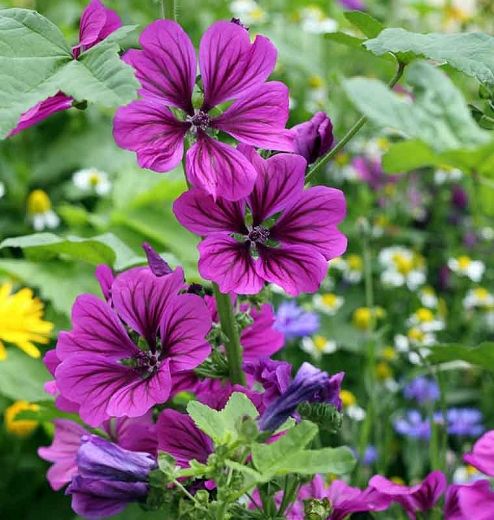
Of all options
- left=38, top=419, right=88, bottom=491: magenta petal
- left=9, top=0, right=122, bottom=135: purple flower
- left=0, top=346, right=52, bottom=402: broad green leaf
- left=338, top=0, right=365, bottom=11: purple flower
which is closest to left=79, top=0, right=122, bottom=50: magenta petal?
left=9, top=0, right=122, bottom=135: purple flower

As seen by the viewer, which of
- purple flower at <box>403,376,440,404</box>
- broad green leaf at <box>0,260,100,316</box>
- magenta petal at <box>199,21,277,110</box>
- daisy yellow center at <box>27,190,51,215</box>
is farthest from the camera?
daisy yellow center at <box>27,190,51,215</box>

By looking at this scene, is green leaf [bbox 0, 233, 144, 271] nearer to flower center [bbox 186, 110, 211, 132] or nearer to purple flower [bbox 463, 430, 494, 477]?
flower center [bbox 186, 110, 211, 132]

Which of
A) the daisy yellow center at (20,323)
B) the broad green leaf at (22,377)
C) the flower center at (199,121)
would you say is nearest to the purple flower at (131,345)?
the flower center at (199,121)

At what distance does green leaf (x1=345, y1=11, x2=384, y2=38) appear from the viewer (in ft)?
2.36

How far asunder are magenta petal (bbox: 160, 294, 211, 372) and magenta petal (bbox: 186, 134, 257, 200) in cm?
9

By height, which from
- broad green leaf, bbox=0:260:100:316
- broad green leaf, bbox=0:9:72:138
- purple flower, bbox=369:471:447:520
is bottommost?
broad green leaf, bbox=0:260:100:316

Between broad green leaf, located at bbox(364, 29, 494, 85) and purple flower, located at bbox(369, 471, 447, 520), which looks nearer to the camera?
broad green leaf, located at bbox(364, 29, 494, 85)

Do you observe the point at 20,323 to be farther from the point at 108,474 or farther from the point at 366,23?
the point at 366,23

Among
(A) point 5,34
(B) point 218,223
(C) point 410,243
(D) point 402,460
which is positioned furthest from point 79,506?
(C) point 410,243

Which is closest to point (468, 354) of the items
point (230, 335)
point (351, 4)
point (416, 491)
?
point (416, 491)

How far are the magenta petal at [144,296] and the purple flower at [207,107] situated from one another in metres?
0.09

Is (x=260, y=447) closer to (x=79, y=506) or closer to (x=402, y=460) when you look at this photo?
(x=79, y=506)

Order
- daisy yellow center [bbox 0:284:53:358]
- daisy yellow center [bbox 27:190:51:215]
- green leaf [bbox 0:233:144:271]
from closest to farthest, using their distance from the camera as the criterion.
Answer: green leaf [bbox 0:233:144:271] < daisy yellow center [bbox 0:284:53:358] < daisy yellow center [bbox 27:190:51:215]

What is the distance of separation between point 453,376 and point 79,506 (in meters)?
1.05
